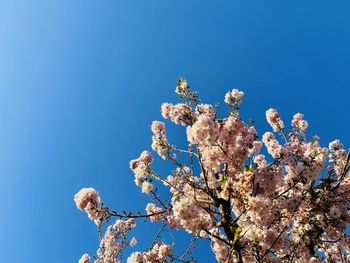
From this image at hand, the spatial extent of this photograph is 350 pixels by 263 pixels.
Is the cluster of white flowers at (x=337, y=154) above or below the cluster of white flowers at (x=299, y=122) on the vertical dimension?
below

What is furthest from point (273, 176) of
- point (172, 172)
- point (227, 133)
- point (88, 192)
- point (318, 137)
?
point (318, 137)

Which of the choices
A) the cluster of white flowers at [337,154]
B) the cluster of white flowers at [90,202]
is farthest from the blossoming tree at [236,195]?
the cluster of white flowers at [337,154]

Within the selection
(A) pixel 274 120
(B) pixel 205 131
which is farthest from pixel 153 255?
(A) pixel 274 120

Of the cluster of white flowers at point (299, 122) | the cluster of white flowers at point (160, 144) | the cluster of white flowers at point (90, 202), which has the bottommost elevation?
the cluster of white flowers at point (90, 202)

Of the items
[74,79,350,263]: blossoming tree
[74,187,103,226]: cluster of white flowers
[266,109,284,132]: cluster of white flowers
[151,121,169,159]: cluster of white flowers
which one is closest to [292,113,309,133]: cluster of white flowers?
[266,109,284,132]: cluster of white flowers

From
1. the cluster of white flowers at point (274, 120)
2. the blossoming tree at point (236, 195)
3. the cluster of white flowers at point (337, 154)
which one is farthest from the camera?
the cluster of white flowers at point (274, 120)

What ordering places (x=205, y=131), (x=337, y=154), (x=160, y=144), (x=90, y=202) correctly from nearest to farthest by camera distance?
(x=205, y=131)
(x=90, y=202)
(x=160, y=144)
(x=337, y=154)

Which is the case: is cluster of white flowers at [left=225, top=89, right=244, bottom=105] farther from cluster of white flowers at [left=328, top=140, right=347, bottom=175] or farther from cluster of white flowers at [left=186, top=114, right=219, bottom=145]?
cluster of white flowers at [left=328, top=140, right=347, bottom=175]

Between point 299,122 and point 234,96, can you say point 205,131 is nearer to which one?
point 234,96

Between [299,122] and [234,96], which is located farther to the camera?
[299,122]

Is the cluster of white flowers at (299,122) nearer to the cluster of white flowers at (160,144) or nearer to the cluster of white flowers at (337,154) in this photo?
the cluster of white flowers at (337,154)

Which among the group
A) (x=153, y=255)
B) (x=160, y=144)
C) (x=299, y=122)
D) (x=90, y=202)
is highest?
(x=299, y=122)

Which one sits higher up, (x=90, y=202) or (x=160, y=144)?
(x=160, y=144)

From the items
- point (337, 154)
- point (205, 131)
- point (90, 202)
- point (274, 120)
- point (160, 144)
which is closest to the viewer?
point (205, 131)
